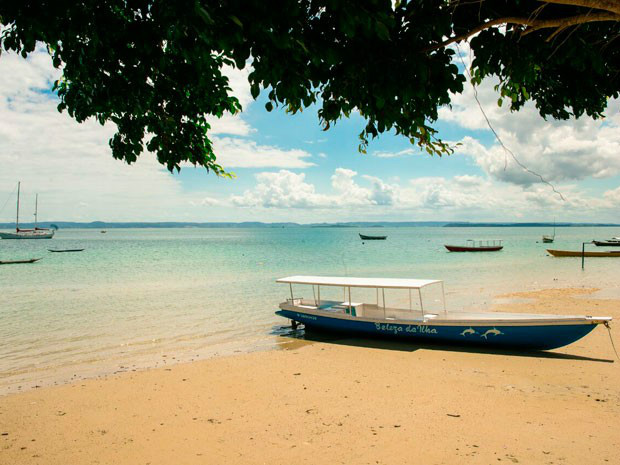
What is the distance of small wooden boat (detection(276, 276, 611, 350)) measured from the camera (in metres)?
10.7

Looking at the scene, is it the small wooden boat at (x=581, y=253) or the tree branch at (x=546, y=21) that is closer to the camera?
the tree branch at (x=546, y=21)

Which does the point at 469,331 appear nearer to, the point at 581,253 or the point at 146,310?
the point at 146,310

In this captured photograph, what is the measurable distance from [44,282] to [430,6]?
1281 inches

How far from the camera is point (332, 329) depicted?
13805mm

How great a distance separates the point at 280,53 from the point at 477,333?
1006 cm

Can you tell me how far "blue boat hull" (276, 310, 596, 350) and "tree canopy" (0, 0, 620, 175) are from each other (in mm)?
6818

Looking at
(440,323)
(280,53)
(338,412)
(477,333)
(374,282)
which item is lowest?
(338,412)

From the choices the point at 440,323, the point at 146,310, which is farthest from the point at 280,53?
the point at 146,310

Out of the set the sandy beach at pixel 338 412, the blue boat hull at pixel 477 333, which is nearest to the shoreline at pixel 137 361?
the sandy beach at pixel 338 412

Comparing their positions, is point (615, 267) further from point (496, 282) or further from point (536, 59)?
point (536, 59)

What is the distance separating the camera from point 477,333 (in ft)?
37.7

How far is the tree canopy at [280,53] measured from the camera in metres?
3.51

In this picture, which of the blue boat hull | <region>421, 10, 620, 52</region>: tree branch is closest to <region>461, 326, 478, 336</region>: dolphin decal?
the blue boat hull

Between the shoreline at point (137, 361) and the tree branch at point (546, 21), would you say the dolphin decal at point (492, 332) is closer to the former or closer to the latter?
the shoreline at point (137, 361)
